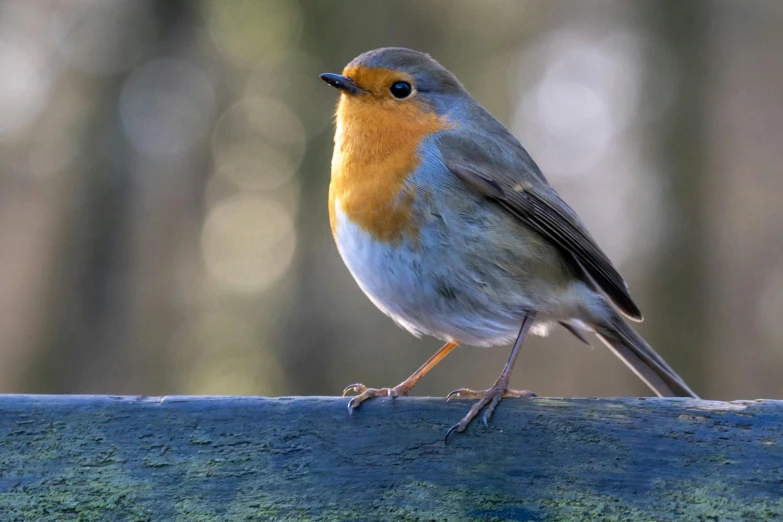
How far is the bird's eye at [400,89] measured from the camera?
9.71ft

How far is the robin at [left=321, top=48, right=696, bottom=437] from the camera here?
256 cm

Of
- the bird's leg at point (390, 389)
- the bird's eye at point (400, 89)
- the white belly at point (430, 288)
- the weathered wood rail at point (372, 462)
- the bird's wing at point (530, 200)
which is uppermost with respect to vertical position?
the bird's eye at point (400, 89)

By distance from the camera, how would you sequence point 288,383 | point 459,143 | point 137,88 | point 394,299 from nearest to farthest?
point 394,299, point 459,143, point 137,88, point 288,383

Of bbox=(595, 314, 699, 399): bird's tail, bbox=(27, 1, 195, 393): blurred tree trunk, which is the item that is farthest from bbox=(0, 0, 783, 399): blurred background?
bbox=(595, 314, 699, 399): bird's tail

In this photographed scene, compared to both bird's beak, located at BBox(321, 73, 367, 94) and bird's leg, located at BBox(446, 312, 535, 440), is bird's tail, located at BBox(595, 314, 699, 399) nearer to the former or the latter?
bird's leg, located at BBox(446, 312, 535, 440)

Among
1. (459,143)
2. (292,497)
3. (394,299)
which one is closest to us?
(292,497)

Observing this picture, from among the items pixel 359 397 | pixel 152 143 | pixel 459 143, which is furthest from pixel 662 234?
pixel 359 397

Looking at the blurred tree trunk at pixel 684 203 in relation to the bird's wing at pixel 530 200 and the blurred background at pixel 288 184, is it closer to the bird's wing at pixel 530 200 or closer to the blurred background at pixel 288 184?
the blurred background at pixel 288 184

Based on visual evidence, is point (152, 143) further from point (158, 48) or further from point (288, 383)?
point (288, 383)

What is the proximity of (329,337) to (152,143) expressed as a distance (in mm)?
3088

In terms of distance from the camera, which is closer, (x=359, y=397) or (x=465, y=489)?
(x=465, y=489)

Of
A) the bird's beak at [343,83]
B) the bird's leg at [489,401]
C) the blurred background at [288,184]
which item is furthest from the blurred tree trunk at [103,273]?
the bird's leg at [489,401]

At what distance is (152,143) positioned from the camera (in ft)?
26.0

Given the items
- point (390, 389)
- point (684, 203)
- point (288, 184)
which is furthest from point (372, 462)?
point (288, 184)
